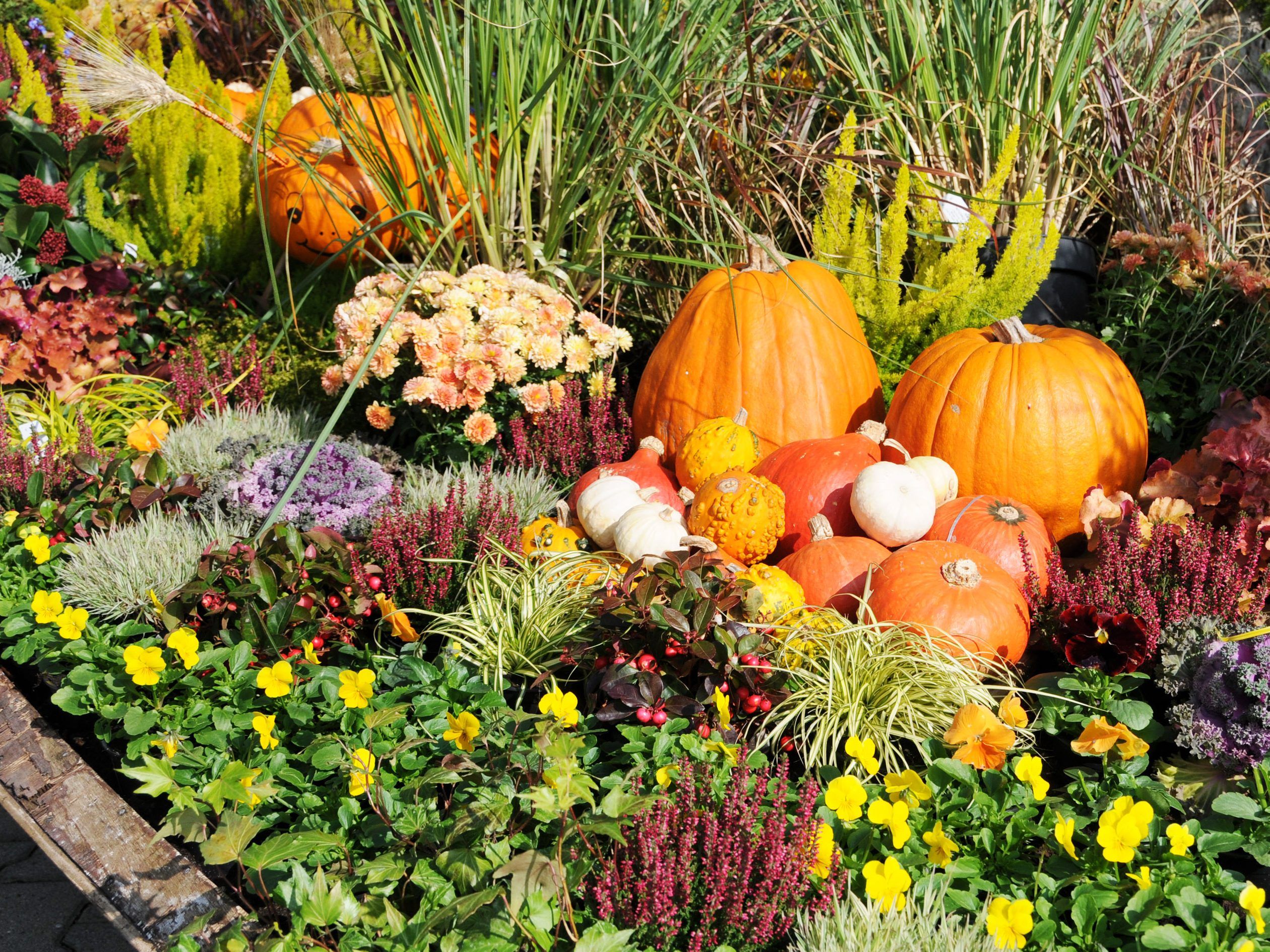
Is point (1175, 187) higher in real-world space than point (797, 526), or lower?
higher

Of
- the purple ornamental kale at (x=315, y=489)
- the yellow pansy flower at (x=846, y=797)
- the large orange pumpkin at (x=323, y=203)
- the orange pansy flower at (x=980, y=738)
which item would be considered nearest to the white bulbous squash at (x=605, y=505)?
the purple ornamental kale at (x=315, y=489)

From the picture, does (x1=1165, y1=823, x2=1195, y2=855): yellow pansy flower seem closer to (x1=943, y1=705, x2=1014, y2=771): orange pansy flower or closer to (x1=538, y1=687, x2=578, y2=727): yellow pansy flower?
(x1=943, y1=705, x2=1014, y2=771): orange pansy flower

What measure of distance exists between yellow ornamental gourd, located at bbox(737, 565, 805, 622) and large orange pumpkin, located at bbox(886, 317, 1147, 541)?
794 millimetres

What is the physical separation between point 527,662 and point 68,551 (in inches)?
51.3

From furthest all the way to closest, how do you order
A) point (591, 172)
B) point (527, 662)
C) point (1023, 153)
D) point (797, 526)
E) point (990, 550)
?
1. point (1023, 153)
2. point (591, 172)
3. point (797, 526)
4. point (990, 550)
5. point (527, 662)

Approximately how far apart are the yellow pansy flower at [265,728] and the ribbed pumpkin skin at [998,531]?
5.35ft

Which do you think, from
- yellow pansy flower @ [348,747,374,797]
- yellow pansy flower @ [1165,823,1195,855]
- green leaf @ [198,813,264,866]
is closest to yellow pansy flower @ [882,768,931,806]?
yellow pansy flower @ [1165,823,1195,855]

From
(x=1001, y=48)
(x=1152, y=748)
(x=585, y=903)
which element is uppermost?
(x=1001, y=48)

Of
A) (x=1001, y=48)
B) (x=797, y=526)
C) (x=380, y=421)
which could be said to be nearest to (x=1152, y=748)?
(x=797, y=526)

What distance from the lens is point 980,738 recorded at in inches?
71.2

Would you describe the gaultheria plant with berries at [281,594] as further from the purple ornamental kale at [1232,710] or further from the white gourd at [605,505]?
the purple ornamental kale at [1232,710]

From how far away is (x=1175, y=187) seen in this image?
11.6ft

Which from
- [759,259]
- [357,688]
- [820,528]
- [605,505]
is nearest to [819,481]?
[820,528]

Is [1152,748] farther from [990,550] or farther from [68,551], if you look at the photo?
[68,551]
